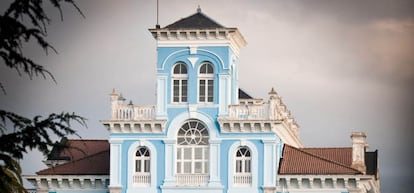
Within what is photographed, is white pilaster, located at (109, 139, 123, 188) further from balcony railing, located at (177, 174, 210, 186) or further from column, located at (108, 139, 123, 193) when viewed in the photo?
balcony railing, located at (177, 174, 210, 186)

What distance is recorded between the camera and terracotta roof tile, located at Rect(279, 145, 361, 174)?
215 feet

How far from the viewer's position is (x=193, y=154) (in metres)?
65.8

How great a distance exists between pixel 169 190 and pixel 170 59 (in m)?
5.90

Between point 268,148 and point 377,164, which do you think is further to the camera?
point 377,164

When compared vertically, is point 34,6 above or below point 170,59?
below

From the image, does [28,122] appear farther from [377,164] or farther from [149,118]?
[377,164]

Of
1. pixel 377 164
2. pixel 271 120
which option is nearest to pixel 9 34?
pixel 271 120

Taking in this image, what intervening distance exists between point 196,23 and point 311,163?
8299mm

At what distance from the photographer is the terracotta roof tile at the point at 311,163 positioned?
65.4m

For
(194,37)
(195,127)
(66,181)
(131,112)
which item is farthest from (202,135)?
(66,181)

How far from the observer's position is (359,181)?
64.9 meters

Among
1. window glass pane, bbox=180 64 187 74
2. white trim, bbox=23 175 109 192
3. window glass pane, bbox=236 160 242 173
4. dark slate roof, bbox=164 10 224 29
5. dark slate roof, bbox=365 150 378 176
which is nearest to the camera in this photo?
dark slate roof, bbox=164 10 224 29

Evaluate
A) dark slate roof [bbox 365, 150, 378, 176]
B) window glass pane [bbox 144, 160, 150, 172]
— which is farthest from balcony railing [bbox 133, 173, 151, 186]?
dark slate roof [bbox 365, 150, 378, 176]

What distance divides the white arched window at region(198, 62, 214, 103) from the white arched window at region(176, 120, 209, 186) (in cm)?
115
